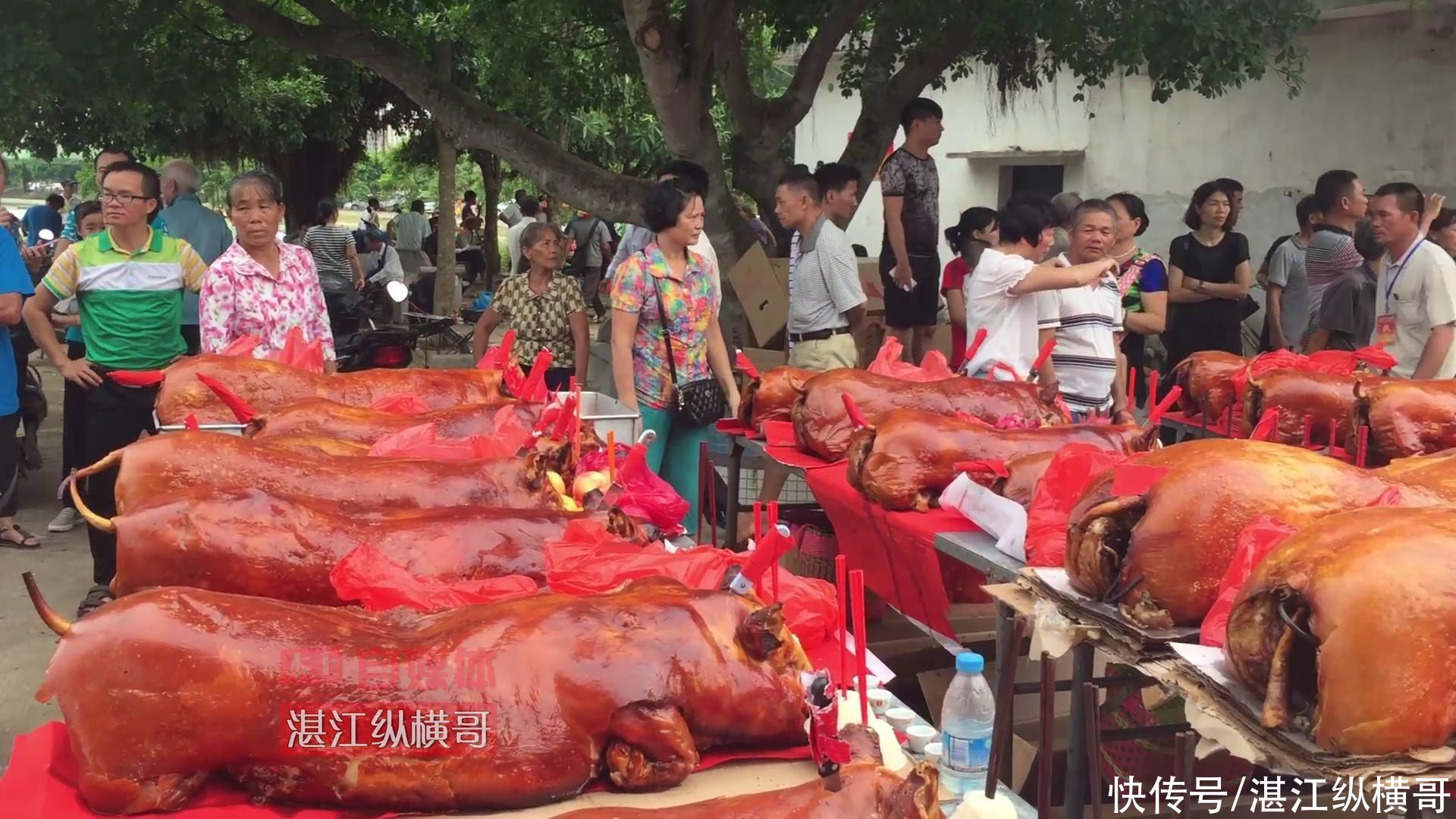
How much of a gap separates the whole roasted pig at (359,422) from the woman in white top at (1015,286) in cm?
209

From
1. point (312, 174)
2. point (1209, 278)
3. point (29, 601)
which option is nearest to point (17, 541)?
point (29, 601)

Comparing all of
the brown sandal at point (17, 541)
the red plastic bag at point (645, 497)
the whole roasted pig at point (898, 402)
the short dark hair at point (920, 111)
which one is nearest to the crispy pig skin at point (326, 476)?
the red plastic bag at point (645, 497)

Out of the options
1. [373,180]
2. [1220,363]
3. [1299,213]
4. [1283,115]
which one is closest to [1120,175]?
[1283,115]

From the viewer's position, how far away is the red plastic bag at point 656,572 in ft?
6.38

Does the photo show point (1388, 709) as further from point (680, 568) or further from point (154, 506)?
point (154, 506)

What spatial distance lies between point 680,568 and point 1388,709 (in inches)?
42.9

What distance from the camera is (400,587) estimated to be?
1.89 meters

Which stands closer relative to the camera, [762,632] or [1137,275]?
[762,632]

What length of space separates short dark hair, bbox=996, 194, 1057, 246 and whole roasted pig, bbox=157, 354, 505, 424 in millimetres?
2100

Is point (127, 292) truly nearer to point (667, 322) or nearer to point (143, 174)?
point (143, 174)

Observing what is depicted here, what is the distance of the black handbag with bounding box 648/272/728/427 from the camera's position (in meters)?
4.37

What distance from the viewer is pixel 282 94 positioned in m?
16.2

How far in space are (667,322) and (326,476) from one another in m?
2.23

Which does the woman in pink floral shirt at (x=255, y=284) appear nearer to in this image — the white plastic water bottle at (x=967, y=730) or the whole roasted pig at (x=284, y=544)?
the whole roasted pig at (x=284, y=544)
